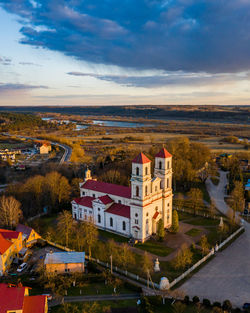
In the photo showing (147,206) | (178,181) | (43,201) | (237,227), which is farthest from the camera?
(178,181)

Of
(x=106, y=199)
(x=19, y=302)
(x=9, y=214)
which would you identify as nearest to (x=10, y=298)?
(x=19, y=302)

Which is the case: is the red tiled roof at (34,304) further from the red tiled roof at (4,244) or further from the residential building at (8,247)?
the red tiled roof at (4,244)

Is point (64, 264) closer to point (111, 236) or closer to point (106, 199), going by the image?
point (111, 236)

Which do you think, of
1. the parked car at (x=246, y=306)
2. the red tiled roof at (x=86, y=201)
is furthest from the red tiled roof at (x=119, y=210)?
the parked car at (x=246, y=306)

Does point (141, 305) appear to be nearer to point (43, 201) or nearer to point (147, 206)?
point (147, 206)

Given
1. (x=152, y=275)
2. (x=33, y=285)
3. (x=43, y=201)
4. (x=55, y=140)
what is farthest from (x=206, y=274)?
(x=55, y=140)

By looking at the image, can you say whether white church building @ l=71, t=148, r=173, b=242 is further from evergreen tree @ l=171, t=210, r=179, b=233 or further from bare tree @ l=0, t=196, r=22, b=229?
bare tree @ l=0, t=196, r=22, b=229
